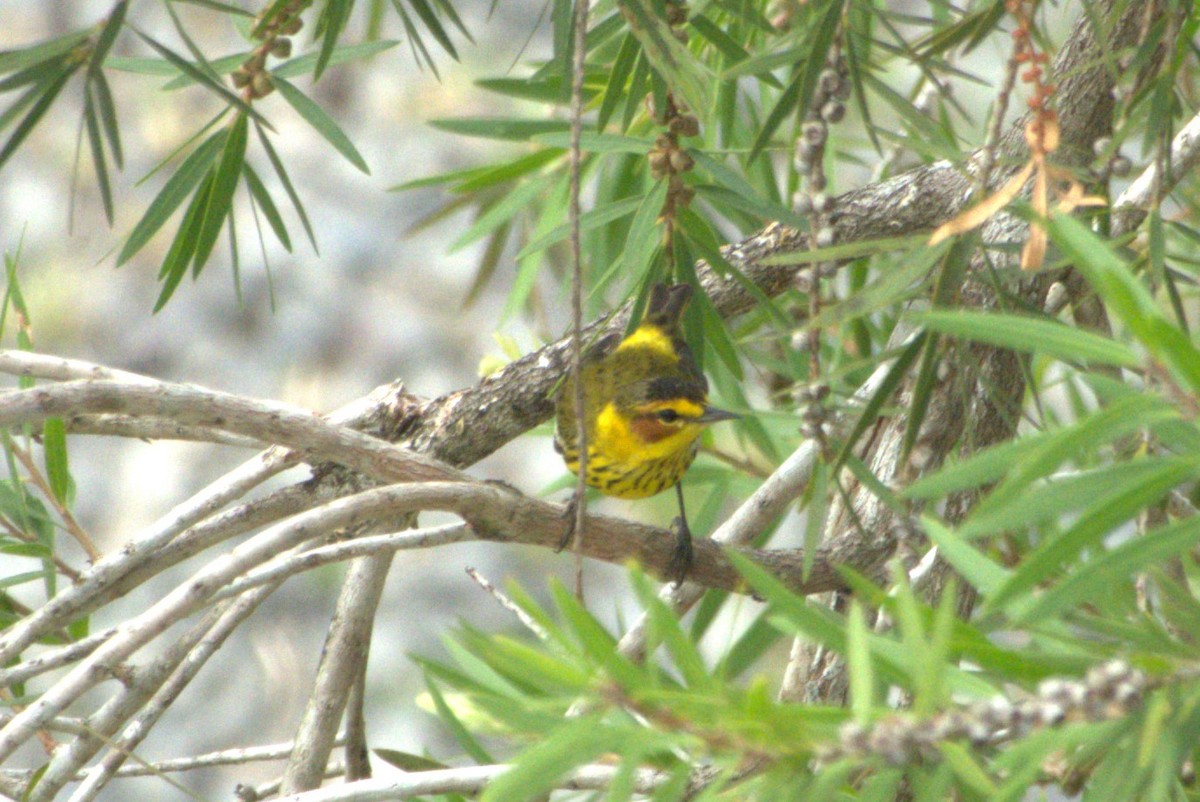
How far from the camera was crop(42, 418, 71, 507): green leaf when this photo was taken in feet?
5.14

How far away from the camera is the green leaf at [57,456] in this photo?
1567 millimetres

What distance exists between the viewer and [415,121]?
5926 mm

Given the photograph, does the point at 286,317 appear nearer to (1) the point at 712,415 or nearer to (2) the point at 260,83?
(1) the point at 712,415

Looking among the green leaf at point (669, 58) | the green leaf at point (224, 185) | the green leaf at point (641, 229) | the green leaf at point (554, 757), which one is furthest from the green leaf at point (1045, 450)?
the green leaf at point (224, 185)

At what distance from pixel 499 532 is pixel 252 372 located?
14.3 feet

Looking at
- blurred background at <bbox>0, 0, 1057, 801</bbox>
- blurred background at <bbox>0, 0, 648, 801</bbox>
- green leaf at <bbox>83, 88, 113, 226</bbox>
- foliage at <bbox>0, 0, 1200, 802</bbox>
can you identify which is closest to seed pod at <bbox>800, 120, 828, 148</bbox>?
foliage at <bbox>0, 0, 1200, 802</bbox>

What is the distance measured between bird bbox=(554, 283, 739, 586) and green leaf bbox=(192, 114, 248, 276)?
0.73 metres

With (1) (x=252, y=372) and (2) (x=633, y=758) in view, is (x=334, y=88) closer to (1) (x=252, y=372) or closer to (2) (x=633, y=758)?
(1) (x=252, y=372)

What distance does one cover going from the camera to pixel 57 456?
160 cm

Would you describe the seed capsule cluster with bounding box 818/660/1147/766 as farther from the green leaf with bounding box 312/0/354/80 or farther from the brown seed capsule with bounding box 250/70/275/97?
the brown seed capsule with bounding box 250/70/275/97

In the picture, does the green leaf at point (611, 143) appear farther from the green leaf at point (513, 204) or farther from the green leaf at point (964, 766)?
the green leaf at point (964, 766)

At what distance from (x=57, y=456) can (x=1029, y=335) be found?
132 cm

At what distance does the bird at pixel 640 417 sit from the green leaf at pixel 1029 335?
1427 mm

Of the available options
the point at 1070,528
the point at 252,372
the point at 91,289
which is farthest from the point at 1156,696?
the point at 91,289
